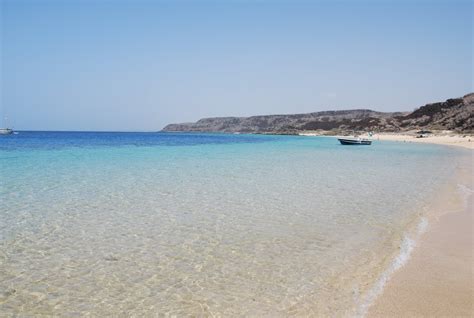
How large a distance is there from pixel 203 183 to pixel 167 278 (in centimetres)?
983

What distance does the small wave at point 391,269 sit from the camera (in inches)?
186

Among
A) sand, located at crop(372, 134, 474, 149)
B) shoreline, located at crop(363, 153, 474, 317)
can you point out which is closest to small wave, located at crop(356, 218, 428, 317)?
shoreline, located at crop(363, 153, 474, 317)

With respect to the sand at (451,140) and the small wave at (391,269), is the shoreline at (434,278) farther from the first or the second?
the sand at (451,140)

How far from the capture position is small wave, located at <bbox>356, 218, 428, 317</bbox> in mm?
4719

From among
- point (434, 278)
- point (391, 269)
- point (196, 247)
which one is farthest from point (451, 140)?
point (196, 247)

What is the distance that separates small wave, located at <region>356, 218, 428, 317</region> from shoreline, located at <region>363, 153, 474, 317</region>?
3 centimetres

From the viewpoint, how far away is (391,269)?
5945mm

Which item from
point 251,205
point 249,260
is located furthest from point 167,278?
point 251,205

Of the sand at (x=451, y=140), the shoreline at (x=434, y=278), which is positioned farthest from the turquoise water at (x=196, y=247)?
the sand at (x=451, y=140)

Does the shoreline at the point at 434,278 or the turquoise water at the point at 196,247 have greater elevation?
the turquoise water at the point at 196,247

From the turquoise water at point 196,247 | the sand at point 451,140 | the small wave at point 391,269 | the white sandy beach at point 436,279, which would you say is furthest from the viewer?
the sand at point 451,140

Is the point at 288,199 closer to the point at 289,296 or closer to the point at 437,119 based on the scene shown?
the point at 289,296

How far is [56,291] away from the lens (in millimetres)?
5109

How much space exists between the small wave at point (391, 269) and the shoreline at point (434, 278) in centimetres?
3
